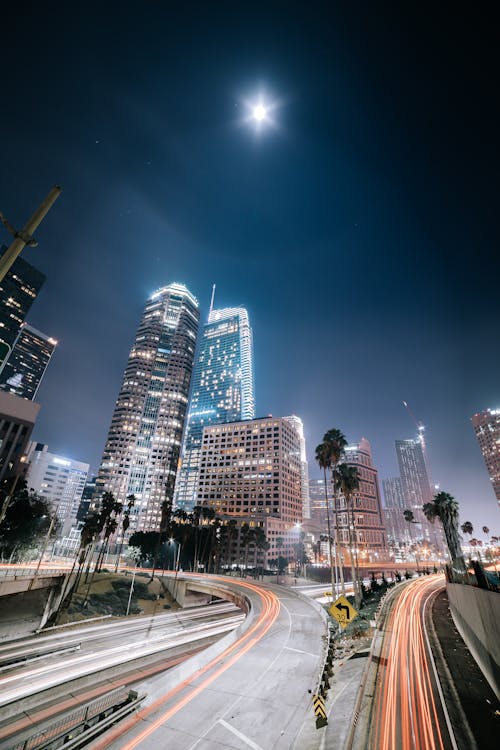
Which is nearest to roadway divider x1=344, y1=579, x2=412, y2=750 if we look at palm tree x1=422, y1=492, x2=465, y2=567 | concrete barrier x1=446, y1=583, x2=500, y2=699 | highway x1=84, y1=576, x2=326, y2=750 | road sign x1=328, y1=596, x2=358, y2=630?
highway x1=84, y1=576, x2=326, y2=750

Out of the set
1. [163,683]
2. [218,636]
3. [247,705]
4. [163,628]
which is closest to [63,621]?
[163,628]

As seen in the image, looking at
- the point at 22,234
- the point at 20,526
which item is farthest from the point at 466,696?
the point at 20,526

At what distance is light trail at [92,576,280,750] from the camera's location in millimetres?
13482

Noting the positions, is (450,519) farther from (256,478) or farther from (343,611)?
(256,478)

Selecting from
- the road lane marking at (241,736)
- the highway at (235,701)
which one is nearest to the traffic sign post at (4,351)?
the highway at (235,701)

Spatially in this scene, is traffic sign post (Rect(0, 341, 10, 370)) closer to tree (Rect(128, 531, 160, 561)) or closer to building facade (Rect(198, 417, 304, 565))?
tree (Rect(128, 531, 160, 561))

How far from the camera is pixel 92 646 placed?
34.1m

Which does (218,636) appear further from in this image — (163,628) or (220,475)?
(220,475)

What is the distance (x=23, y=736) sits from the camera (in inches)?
804

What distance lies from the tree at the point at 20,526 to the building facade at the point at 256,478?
8605 centimetres

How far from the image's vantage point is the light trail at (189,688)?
13482mm

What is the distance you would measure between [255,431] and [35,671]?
147296 millimetres

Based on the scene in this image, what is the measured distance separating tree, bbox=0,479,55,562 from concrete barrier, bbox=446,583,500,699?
73997mm

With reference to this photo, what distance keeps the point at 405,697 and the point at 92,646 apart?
33.0 m
